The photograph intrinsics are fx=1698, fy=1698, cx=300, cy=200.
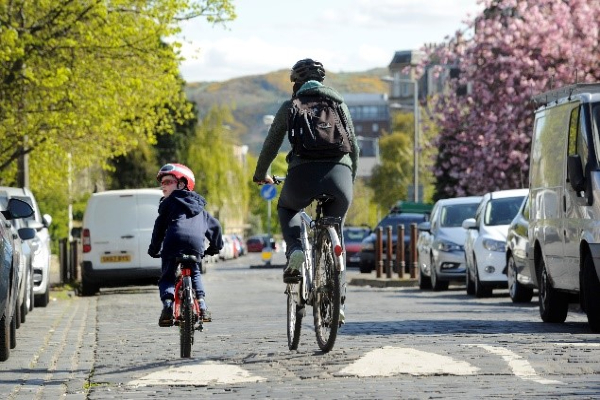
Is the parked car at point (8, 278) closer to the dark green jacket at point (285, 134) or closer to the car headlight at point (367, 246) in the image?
the dark green jacket at point (285, 134)

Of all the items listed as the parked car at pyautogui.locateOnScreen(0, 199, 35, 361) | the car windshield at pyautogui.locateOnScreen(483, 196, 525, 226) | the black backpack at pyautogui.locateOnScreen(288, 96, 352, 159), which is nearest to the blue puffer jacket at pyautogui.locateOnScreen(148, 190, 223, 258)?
the black backpack at pyautogui.locateOnScreen(288, 96, 352, 159)

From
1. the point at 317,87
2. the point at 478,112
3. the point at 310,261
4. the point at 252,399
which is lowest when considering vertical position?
the point at 252,399

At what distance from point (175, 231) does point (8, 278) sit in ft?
4.40

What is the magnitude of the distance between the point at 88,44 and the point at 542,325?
17.6m

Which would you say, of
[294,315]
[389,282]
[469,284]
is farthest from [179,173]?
[389,282]

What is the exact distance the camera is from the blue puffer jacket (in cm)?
1244

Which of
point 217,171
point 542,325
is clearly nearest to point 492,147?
point 542,325

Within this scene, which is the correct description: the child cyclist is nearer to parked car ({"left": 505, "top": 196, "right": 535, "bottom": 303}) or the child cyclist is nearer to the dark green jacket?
the dark green jacket

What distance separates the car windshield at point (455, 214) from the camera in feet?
99.7

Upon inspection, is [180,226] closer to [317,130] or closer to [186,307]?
[186,307]

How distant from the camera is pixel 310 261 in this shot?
12219 mm

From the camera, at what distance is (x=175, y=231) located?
12445 mm

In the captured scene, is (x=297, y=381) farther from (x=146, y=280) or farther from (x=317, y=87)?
(x=146, y=280)

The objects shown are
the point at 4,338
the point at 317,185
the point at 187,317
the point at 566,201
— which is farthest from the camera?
the point at 566,201
